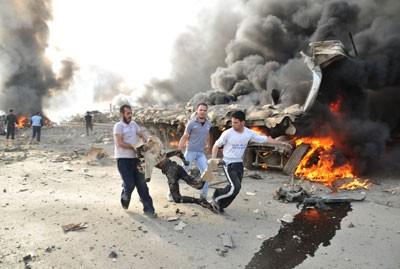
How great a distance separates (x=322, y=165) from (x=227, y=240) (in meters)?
5.27

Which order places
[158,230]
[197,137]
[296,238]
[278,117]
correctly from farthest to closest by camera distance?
[278,117]
[197,137]
[158,230]
[296,238]

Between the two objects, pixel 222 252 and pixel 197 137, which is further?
pixel 197 137

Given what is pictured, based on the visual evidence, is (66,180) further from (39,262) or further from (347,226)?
→ (347,226)

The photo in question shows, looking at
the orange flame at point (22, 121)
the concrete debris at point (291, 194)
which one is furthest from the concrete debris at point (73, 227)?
the orange flame at point (22, 121)

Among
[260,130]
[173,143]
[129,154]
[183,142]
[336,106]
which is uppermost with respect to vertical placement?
[336,106]

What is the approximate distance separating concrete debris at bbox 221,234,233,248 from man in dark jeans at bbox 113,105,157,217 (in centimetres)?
133

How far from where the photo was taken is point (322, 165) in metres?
9.16

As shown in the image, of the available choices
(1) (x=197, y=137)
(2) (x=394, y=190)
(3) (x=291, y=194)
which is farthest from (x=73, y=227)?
(2) (x=394, y=190)

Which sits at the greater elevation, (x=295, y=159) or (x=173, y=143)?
(x=295, y=159)

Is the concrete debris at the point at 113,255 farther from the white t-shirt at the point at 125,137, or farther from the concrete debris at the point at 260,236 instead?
the concrete debris at the point at 260,236

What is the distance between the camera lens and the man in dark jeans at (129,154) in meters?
5.57

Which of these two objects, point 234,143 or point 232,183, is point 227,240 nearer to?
point 232,183

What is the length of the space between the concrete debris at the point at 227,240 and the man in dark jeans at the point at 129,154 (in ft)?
4.36

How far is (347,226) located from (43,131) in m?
24.0
